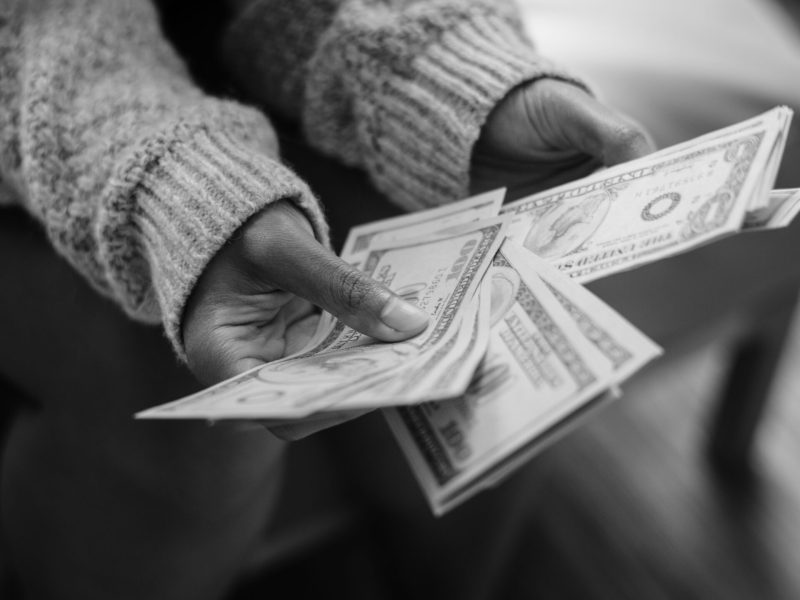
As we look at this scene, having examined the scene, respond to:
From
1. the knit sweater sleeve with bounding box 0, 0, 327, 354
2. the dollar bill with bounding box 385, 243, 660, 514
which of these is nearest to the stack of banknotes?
the dollar bill with bounding box 385, 243, 660, 514

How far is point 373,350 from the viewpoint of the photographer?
50cm

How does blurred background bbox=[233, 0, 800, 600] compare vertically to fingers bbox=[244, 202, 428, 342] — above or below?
below

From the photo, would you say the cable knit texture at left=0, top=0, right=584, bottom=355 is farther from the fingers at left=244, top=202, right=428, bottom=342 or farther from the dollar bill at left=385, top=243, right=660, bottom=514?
the dollar bill at left=385, top=243, right=660, bottom=514

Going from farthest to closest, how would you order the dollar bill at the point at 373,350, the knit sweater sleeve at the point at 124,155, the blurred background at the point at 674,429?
1. the blurred background at the point at 674,429
2. the knit sweater sleeve at the point at 124,155
3. the dollar bill at the point at 373,350

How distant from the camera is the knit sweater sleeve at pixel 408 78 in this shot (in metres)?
0.62

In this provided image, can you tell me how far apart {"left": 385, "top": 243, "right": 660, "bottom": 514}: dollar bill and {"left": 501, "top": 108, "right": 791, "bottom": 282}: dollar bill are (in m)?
0.04

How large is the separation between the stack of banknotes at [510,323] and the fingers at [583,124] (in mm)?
19

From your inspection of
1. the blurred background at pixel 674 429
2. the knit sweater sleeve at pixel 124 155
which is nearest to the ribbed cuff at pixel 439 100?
the knit sweater sleeve at pixel 124 155

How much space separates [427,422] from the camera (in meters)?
0.49

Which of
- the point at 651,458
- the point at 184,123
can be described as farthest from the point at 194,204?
the point at 651,458

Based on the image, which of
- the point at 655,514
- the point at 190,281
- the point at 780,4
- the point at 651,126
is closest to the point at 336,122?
the point at 190,281

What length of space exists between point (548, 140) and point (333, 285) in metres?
0.25

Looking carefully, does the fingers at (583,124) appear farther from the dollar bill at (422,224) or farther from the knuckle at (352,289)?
the knuckle at (352,289)

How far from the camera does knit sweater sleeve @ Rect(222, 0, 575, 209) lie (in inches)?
24.3
